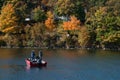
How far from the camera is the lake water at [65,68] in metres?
83.7

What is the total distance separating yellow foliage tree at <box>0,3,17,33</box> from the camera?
155075mm

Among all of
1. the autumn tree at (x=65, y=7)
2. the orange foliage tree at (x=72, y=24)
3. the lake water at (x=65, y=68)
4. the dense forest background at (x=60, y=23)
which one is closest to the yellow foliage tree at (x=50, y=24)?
the dense forest background at (x=60, y=23)

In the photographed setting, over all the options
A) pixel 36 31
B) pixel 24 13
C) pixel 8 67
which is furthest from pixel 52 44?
pixel 8 67

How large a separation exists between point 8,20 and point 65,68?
208ft

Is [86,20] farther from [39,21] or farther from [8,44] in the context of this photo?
[8,44]

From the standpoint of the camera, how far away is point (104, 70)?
9362 cm

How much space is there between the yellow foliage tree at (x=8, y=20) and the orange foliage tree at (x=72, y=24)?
15564mm

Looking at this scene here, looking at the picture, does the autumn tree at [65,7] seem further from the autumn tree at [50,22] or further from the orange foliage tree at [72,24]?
the autumn tree at [50,22]

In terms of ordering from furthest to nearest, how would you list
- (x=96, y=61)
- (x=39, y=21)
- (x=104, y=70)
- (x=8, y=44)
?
(x=39, y=21), (x=8, y=44), (x=96, y=61), (x=104, y=70)

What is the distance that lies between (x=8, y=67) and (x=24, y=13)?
68287 millimetres

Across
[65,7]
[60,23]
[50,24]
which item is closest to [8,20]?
[50,24]

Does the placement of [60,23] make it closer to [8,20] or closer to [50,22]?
[50,22]

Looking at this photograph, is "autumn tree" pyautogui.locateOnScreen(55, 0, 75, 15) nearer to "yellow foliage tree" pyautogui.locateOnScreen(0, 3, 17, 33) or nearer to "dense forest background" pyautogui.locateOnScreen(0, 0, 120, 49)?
"dense forest background" pyautogui.locateOnScreen(0, 0, 120, 49)

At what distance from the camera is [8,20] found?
156m
